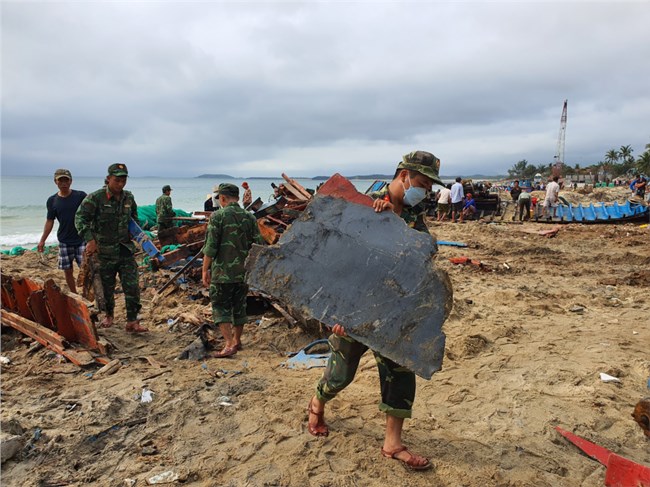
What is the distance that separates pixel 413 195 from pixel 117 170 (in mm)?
3899

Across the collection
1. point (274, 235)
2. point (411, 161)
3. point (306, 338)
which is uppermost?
point (411, 161)

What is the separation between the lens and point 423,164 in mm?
2535

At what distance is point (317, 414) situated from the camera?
9.55 feet

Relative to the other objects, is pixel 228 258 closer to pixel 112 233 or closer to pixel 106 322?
pixel 112 233

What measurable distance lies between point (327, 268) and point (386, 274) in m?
0.36

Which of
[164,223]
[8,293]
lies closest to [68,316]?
[8,293]

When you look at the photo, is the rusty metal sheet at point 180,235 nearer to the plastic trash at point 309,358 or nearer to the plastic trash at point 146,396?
the plastic trash at point 309,358

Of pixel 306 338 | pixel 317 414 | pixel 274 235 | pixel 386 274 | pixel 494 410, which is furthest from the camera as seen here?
pixel 274 235

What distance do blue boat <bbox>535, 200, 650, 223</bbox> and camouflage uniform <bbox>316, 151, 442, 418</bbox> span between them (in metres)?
16.5

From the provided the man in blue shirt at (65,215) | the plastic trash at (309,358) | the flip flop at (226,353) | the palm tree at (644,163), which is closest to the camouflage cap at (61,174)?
the man in blue shirt at (65,215)

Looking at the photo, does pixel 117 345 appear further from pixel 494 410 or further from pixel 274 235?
pixel 494 410

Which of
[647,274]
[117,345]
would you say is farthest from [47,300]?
[647,274]

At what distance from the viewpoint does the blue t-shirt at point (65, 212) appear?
5941 millimetres

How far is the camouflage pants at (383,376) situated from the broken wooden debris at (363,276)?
0.21m
